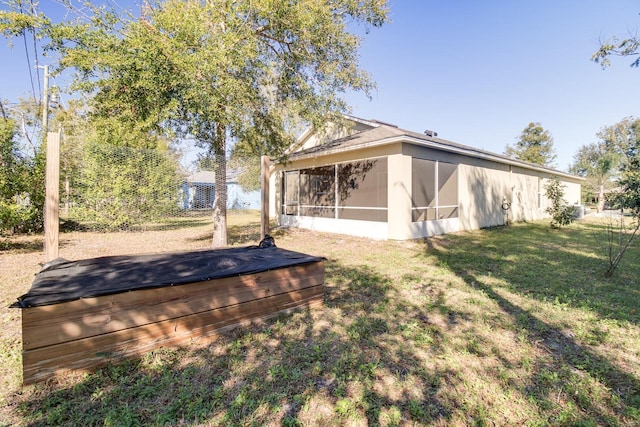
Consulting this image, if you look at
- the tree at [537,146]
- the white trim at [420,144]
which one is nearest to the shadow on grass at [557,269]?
the white trim at [420,144]

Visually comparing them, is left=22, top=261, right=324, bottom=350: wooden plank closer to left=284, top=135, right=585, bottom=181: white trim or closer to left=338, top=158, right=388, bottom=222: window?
left=284, top=135, right=585, bottom=181: white trim

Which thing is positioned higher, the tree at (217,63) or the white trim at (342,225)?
the tree at (217,63)

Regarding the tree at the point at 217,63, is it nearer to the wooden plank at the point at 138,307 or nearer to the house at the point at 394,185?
the house at the point at 394,185

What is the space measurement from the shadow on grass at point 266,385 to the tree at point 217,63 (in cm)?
471

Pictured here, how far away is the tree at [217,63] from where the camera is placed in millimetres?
→ 5316

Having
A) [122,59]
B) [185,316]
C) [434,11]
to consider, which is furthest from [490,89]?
[185,316]

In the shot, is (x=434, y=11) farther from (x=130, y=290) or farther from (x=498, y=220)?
(x=130, y=290)

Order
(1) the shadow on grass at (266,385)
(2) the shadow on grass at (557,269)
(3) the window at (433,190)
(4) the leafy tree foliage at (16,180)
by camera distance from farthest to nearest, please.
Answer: (3) the window at (433,190)
(4) the leafy tree foliage at (16,180)
(2) the shadow on grass at (557,269)
(1) the shadow on grass at (266,385)

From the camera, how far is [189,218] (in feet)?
23.5

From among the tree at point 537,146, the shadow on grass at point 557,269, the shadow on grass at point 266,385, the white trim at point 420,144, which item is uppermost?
the tree at point 537,146

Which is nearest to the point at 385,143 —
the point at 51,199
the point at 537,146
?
the point at 51,199

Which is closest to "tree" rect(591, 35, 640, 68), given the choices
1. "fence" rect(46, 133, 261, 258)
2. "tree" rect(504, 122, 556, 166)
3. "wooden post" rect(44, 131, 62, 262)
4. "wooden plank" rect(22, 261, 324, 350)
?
"wooden plank" rect(22, 261, 324, 350)

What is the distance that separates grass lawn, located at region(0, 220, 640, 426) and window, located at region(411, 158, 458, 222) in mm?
4668

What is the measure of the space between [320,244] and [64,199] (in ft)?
19.6
